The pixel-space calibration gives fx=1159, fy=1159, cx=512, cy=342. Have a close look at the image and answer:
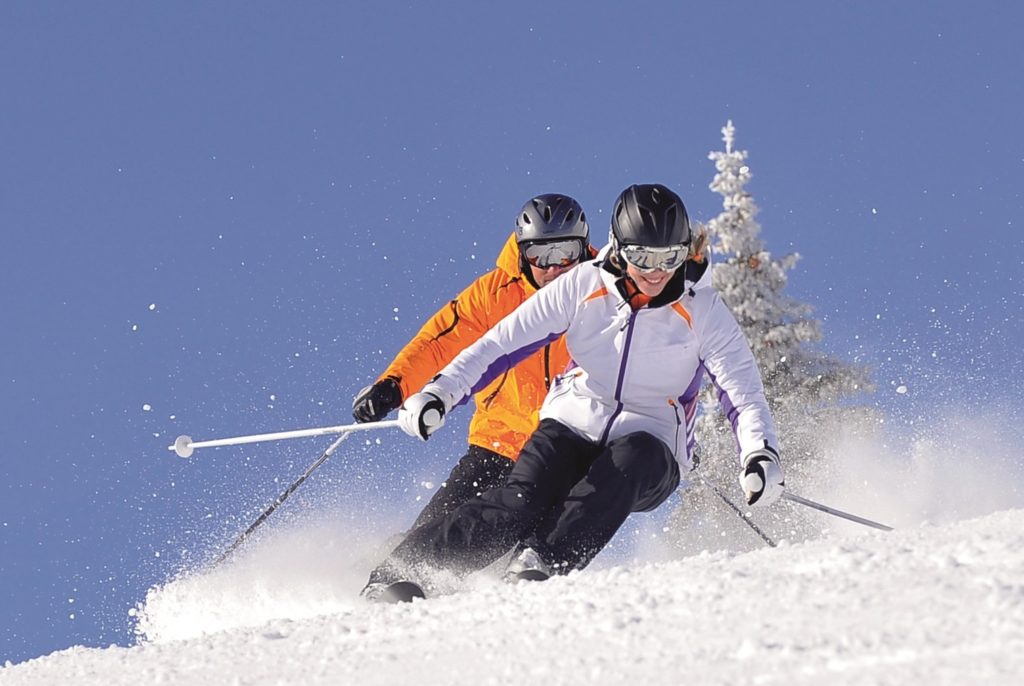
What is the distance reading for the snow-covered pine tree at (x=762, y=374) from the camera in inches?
568

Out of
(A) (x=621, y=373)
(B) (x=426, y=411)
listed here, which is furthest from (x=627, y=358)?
(B) (x=426, y=411)

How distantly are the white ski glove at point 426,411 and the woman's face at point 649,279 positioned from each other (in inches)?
37.4

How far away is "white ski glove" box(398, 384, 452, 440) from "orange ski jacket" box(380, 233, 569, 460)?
3.42ft

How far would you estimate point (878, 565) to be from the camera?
117 inches

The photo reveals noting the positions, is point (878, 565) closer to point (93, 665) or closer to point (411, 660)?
point (411, 660)

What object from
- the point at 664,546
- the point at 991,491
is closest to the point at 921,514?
the point at 991,491

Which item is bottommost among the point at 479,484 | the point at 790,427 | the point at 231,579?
the point at 790,427

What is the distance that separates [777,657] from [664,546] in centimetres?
1166

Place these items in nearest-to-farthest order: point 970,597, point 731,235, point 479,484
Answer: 1. point 970,597
2. point 479,484
3. point 731,235

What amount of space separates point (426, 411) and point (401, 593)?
0.81 m

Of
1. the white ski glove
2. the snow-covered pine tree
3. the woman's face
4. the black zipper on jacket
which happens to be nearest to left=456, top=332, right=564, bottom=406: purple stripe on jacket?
the white ski glove

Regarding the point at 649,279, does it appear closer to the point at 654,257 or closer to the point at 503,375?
the point at 654,257

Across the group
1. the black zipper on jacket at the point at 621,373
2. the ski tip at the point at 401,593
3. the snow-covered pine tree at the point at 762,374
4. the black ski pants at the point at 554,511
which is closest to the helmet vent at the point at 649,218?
the black zipper on jacket at the point at 621,373

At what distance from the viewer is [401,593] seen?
4.49 metres
